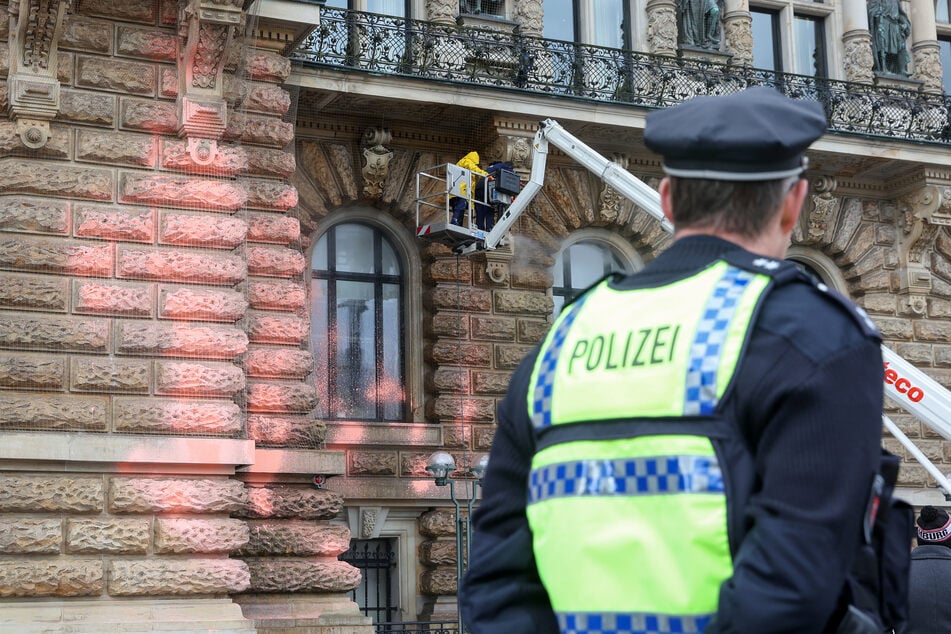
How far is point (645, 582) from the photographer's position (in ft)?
7.41

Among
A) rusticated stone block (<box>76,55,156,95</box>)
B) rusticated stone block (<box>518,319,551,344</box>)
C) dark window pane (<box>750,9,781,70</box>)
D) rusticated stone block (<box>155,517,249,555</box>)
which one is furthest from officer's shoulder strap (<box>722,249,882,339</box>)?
dark window pane (<box>750,9,781,70</box>)

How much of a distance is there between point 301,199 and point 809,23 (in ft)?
29.9

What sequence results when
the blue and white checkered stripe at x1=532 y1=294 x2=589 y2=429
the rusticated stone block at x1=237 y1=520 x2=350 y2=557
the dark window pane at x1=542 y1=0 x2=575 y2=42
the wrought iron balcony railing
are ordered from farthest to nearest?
the dark window pane at x1=542 y1=0 x2=575 y2=42, the wrought iron balcony railing, the rusticated stone block at x1=237 y1=520 x2=350 y2=557, the blue and white checkered stripe at x1=532 y1=294 x2=589 y2=429

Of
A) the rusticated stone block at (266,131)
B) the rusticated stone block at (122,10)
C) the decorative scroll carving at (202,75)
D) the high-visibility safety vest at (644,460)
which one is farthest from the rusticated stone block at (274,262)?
the high-visibility safety vest at (644,460)

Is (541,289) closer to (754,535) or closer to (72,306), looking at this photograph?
(72,306)

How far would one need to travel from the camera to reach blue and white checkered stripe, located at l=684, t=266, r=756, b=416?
7.51 ft

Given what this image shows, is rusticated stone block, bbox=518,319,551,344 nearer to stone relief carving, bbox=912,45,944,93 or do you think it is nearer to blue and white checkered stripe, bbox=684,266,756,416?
stone relief carving, bbox=912,45,944,93

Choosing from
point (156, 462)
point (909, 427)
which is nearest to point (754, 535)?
point (156, 462)

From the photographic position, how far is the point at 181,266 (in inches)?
537

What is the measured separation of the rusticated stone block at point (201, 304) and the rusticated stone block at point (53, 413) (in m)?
1.04

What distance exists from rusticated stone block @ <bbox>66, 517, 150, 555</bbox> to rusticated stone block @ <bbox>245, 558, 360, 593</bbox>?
1996 mm

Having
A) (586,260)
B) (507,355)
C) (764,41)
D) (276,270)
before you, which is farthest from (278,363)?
(764,41)

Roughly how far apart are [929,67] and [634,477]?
2218cm

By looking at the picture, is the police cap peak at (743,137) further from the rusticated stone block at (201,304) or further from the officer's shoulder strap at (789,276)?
the rusticated stone block at (201,304)
